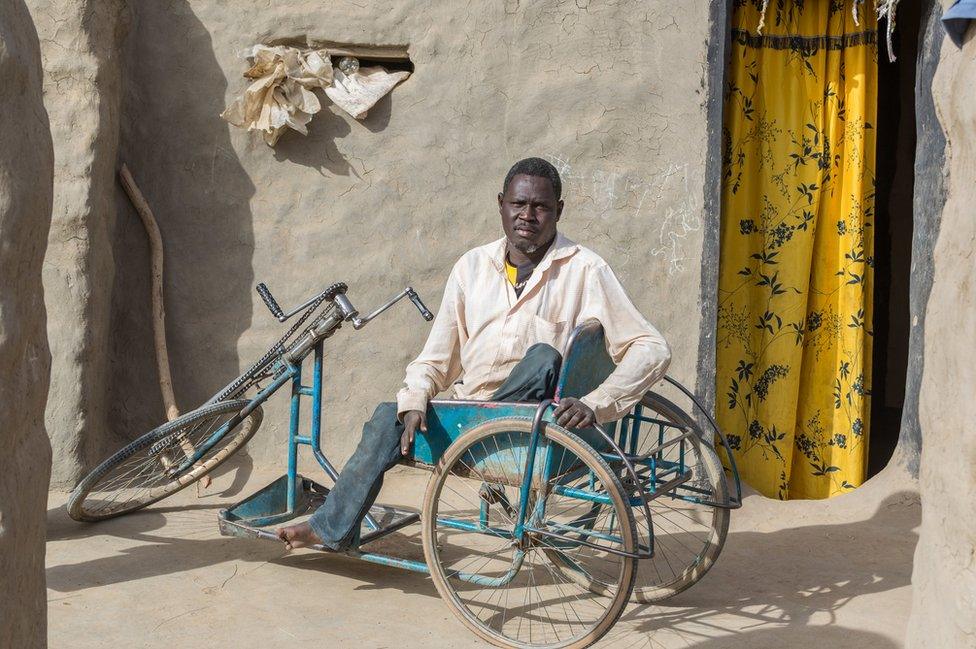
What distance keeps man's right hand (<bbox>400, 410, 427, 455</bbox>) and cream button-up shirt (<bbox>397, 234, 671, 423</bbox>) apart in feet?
0.08

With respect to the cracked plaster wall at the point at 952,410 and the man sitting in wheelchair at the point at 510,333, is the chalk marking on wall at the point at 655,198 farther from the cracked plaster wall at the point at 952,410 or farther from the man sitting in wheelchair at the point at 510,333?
the cracked plaster wall at the point at 952,410

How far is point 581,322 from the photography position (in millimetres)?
3490

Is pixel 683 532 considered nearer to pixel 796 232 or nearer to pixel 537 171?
pixel 796 232

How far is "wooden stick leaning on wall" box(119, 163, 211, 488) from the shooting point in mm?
5039

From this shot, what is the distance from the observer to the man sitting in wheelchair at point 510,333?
3.47 metres

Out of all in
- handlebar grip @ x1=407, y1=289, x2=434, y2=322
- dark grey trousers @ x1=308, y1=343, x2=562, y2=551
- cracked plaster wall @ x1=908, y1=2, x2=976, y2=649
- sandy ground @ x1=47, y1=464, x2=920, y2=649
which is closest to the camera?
cracked plaster wall @ x1=908, y1=2, x2=976, y2=649

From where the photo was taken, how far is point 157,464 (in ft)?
15.5

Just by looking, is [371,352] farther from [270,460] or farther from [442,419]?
[442,419]

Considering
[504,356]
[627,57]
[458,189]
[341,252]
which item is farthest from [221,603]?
[627,57]

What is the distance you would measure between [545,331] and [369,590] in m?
1.16

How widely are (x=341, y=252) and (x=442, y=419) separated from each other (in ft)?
6.08

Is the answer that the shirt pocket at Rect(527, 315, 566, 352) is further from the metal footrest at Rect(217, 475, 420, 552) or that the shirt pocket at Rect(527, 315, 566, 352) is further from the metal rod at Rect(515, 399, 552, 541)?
the metal footrest at Rect(217, 475, 420, 552)

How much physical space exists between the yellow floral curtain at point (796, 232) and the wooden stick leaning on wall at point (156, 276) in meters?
2.70

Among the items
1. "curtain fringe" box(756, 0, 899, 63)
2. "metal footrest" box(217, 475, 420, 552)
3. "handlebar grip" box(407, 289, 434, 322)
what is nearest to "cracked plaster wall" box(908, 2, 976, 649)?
"handlebar grip" box(407, 289, 434, 322)
